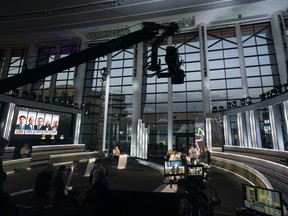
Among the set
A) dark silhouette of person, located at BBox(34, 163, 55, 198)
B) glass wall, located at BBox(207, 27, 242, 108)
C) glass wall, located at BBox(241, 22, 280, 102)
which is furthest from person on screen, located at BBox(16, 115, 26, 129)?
glass wall, located at BBox(241, 22, 280, 102)

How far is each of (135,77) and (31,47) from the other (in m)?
13.7

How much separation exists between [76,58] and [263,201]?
5.19 meters

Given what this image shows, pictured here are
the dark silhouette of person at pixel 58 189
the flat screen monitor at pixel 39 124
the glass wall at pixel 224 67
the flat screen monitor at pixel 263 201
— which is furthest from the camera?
the glass wall at pixel 224 67

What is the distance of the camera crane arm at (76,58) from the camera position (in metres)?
4.51

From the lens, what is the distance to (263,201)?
2.56 meters

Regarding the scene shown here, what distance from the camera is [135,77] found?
1630 centimetres

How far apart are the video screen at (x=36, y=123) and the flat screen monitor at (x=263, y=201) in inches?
430

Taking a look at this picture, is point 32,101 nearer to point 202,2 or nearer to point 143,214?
point 143,214

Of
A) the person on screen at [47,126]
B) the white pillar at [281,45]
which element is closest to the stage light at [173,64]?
the person on screen at [47,126]

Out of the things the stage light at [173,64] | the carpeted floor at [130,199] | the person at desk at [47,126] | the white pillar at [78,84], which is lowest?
the carpeted floor at [130,199]

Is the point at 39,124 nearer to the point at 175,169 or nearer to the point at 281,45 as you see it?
the point at 175,169

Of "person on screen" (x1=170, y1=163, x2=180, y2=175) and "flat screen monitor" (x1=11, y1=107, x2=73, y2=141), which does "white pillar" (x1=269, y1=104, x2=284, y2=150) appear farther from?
"flat screen monitor" (x1=11, y1=107, x2=73, y2=141)

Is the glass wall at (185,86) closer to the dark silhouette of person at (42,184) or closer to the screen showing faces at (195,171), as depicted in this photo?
the screen showing faces at (195,171)

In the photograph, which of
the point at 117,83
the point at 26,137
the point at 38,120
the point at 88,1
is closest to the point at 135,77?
the point at 117,83
